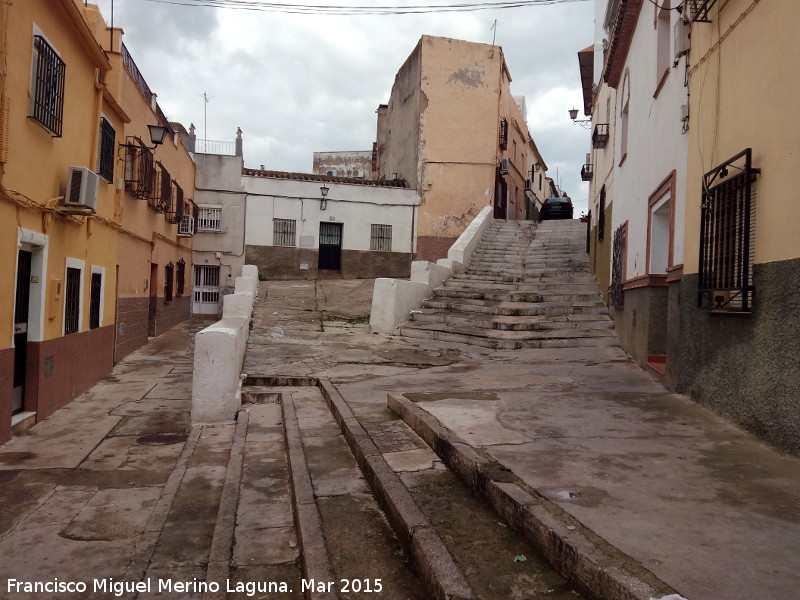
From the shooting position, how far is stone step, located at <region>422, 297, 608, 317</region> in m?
11.8

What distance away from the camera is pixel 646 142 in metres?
8.52

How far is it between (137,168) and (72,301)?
434cm

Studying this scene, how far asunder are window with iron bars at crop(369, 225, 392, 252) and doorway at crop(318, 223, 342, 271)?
1.25 metres

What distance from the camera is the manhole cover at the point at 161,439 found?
6.25 m

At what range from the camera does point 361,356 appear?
386 inches

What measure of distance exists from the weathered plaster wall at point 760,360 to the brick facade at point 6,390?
269 inches

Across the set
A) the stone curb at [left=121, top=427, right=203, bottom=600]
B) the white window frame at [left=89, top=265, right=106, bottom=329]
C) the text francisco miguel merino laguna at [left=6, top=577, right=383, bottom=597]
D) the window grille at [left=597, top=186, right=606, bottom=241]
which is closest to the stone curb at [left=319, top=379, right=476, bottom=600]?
the text francisco miguel merino laguna at [left=6, top=577, right=383, bottom=597]

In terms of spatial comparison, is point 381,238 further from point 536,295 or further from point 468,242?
point 536,295

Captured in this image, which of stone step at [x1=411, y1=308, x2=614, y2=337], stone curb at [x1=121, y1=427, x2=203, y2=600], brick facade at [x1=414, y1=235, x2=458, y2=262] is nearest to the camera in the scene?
stone curb at [x1=121, y1=427, x2=203, y2=600]

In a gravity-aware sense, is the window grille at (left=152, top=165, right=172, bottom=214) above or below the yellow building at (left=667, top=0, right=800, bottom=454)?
above

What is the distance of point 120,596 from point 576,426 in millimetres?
3421

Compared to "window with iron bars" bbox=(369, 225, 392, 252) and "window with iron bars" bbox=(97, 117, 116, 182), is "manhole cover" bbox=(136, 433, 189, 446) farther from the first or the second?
"window with iron bars" bbox=(369, 225, 392, 252)

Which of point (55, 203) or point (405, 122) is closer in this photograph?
point (55, 203)

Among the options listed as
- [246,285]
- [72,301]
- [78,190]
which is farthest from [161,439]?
[246,285]
